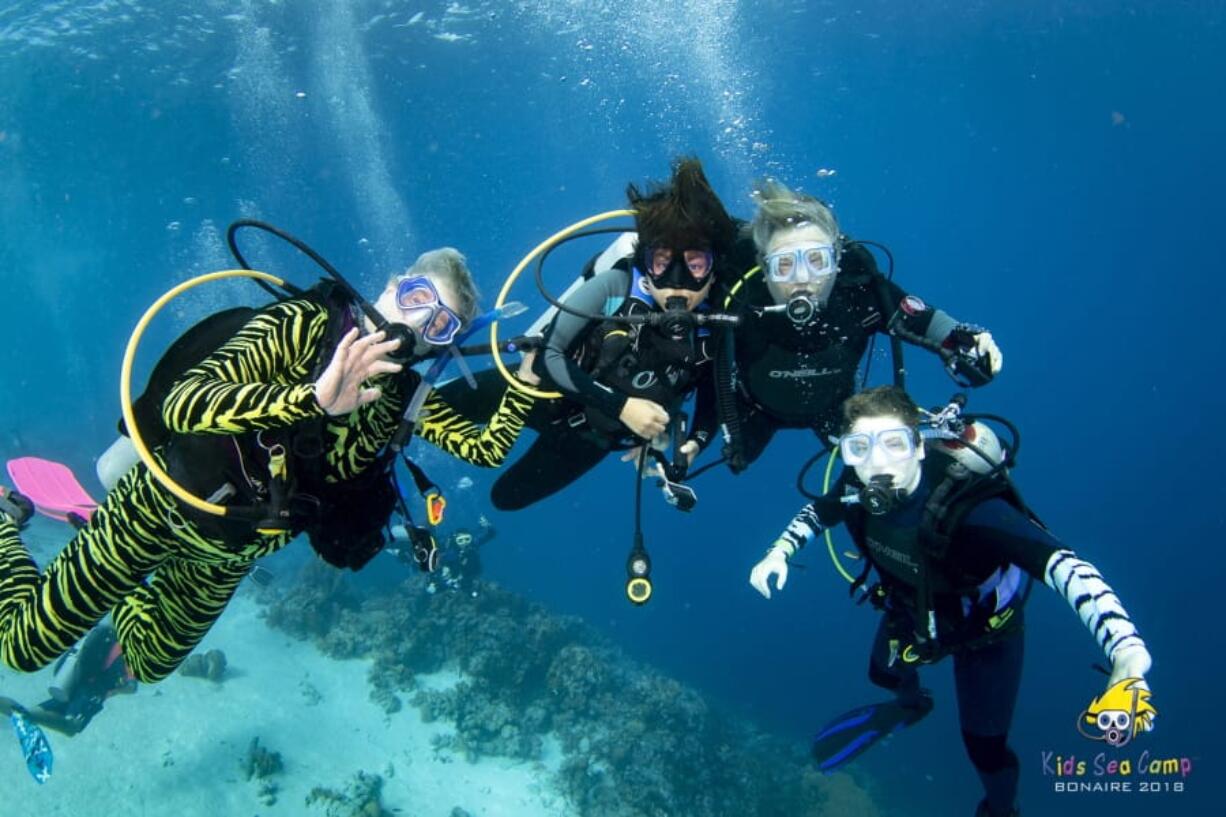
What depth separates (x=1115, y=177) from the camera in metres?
60.1

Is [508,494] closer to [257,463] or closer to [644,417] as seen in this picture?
[644,417]

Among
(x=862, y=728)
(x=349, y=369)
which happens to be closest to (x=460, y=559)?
(x=862, y=728)

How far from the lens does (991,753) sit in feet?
17.0

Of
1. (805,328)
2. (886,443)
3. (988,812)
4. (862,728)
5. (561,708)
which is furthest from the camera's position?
(561,708)

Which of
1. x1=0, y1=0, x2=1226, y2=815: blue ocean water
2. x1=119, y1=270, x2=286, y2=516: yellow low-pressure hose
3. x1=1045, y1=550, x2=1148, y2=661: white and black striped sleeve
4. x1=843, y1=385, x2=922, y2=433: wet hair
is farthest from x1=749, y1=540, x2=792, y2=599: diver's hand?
x1=0, y1=0, x2=1226, y2=815: blue ocean water

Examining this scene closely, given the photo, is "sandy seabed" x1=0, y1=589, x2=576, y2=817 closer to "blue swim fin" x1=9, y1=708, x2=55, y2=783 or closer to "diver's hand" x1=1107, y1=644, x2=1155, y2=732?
"blue swim fin" x1=9, y1=708, x2=55, y2=783

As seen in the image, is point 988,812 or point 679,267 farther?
point 988,812

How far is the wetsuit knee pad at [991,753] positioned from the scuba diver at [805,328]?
2.61 meters

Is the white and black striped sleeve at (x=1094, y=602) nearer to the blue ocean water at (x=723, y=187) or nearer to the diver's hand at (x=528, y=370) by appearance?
the diver's hand at (x=528, y=370)

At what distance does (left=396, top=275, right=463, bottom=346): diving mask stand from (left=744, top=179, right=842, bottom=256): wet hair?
95.3 inches

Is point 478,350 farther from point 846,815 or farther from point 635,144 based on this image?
point 635,144

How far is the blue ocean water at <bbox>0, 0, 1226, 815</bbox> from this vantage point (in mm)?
24391

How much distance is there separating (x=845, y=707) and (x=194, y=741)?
18.7 metres

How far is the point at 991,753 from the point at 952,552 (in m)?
1.99
